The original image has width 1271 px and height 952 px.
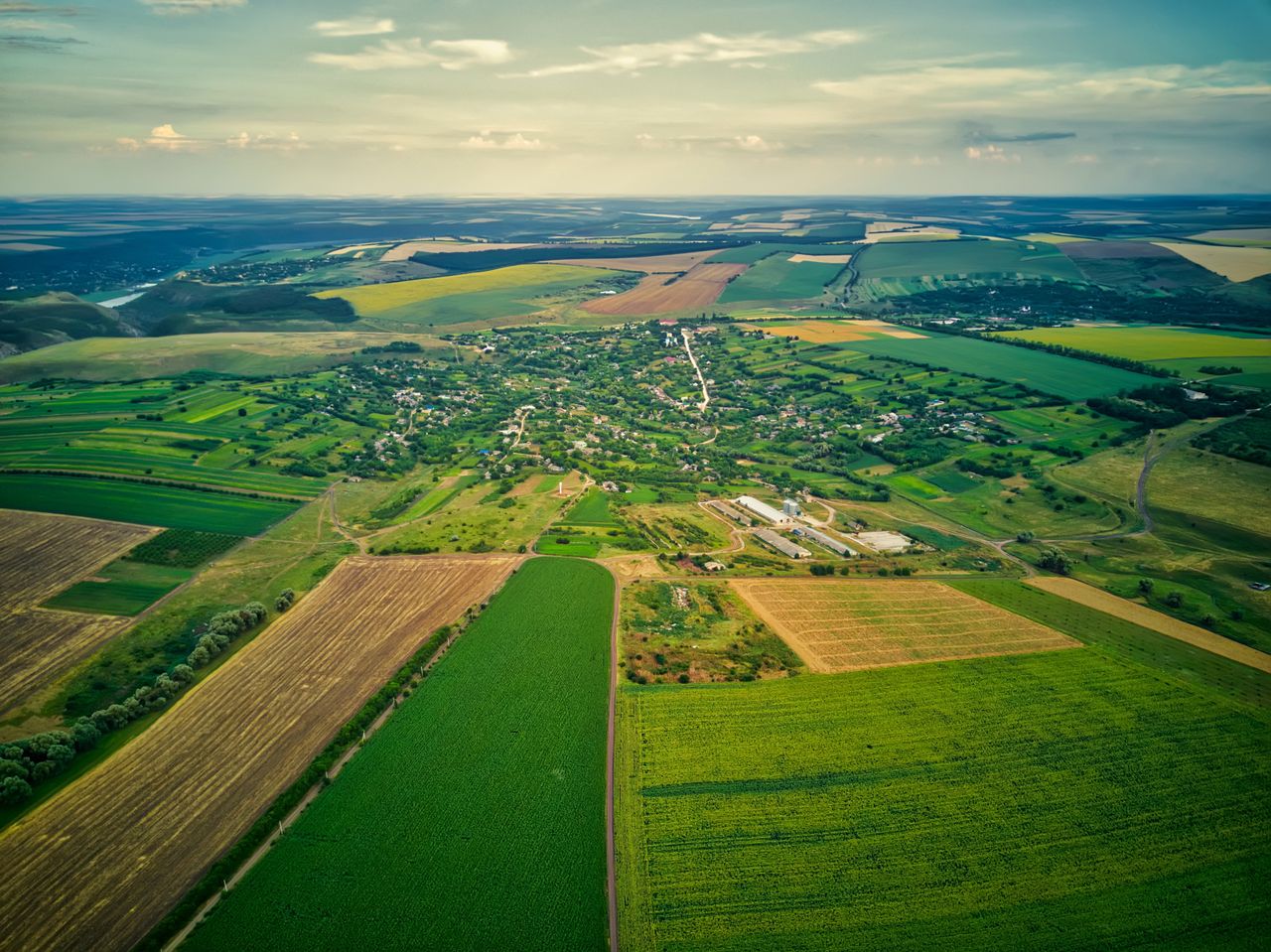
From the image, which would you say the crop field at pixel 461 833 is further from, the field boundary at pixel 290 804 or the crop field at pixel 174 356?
the crop field at pixel 174 356

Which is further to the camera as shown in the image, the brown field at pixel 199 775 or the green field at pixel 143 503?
the green field at pixel 143 503

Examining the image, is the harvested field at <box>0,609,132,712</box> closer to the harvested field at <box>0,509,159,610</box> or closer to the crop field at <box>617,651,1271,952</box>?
the harvested field at <box>0,509,159,610</box>

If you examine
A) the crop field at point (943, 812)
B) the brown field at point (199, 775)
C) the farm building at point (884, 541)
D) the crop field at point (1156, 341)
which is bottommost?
the crop field at point (943, 812)

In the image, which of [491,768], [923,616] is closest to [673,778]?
[491,768]

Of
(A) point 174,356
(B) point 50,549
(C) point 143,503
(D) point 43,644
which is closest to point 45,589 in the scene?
(B) point 50,549

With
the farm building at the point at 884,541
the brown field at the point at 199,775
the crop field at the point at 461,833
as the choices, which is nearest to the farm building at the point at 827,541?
the farm building at the point at 884,541
